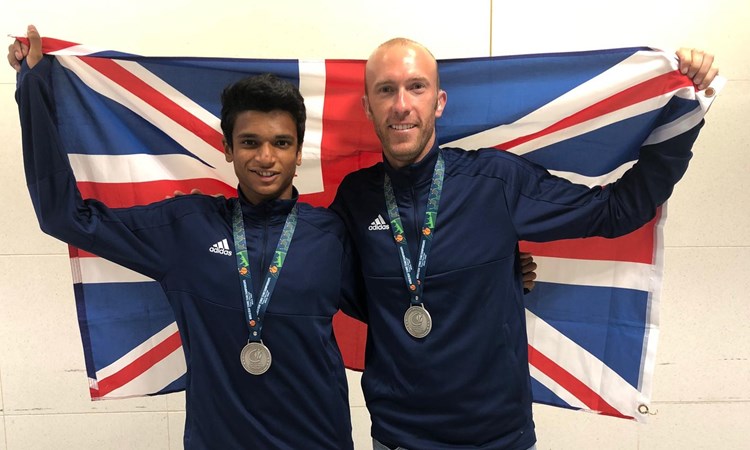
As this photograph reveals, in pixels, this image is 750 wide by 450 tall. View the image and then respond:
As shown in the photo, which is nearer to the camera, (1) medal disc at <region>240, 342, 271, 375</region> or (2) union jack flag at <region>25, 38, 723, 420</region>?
(1) medal disc at <region>240, 342, 271, 375</region>

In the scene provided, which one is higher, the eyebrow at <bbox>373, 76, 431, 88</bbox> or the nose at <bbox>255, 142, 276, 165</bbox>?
the eyebrow at <bbox>373, 76, 431, 88</bbox>

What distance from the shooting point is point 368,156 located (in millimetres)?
2018

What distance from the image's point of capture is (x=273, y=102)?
1550 mm

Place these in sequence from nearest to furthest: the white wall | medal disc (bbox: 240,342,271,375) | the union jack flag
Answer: medal disc (bbox: 240,342,271,375) → the union jack flag → the white wall

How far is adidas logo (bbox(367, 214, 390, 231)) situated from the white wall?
1.07 meters

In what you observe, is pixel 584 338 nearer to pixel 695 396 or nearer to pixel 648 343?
pixel 648 343

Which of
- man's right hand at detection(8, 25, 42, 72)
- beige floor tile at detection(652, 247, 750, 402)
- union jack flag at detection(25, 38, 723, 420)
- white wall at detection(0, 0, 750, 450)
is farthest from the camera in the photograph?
beige floor tile at detection(652, 247, 750, 402)

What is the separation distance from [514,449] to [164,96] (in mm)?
1634

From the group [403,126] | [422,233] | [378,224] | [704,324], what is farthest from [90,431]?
[704,324]

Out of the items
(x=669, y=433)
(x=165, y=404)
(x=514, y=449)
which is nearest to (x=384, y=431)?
(x=514, y=449)

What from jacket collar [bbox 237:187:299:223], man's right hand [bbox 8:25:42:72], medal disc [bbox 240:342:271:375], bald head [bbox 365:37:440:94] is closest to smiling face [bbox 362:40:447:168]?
bald head [bbox 365:37:440:94]

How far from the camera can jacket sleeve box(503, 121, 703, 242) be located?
1.61 metres

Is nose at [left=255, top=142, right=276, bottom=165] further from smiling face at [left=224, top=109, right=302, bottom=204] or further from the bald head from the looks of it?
the bald head

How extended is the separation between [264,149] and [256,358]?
58 cm
